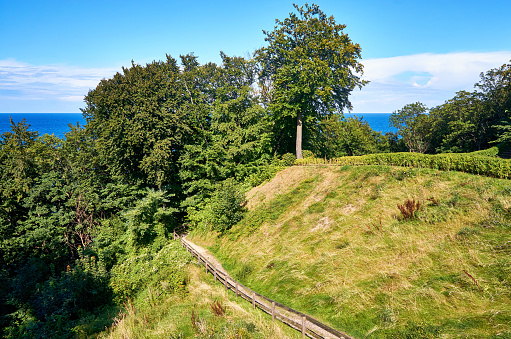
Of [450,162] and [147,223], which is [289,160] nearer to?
[450,162]

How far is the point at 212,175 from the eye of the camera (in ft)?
97.8

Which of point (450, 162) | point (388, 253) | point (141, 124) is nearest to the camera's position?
point (388, 253)

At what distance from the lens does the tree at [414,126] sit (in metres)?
39.7

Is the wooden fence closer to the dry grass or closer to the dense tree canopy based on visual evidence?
the dry grass

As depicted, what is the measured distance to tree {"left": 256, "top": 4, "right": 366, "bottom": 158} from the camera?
2795 centimetres

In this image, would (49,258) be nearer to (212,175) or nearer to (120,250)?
(120,250)

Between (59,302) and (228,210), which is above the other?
(228,210)

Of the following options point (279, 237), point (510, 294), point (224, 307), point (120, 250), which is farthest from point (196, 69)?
point (510, 294)

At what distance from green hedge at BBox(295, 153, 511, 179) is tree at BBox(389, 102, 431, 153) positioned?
22.1 m

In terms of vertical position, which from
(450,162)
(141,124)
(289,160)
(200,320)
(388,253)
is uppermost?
(141,124)

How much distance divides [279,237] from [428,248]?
30.9 feet

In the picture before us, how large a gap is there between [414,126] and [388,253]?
114 ft

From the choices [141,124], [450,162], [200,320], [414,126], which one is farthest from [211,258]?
[414,126]

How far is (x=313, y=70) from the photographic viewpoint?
1101 inches
